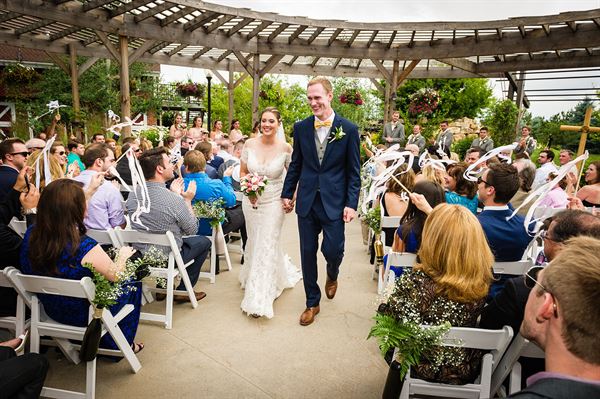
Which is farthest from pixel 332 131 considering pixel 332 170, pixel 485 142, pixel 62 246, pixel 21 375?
pixel 485 142

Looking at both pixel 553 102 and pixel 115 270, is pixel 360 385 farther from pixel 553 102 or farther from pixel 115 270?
pixel 553 102

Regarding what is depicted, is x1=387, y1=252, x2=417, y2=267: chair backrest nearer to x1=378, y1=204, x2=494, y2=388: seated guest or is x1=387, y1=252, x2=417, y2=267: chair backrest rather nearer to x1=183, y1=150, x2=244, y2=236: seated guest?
x1=378, y1=204, x2=494, y2=388: seated guest

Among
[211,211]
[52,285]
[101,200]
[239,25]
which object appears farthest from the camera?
[239,25]

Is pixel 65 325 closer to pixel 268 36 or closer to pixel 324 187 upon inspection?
pixel 324 187

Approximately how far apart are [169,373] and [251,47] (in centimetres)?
929

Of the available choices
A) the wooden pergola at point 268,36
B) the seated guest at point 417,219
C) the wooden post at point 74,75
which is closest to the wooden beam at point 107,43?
the wooden pergola at point 268,36

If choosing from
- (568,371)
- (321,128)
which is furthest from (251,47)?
(568,371)

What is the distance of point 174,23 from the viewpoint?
8.79 meters

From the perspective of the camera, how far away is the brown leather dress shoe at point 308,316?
3609 mm

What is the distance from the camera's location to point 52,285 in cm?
227

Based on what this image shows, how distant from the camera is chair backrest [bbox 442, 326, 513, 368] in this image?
74.6 inches

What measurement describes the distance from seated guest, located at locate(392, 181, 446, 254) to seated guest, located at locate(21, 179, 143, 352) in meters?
2.13

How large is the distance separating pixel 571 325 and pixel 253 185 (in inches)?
122

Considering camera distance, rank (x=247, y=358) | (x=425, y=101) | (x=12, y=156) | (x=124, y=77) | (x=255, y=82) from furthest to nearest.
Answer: (x=425, y=101), (x=255, y=82), (x=124, y=77), (x=12, y=156), (x=247, y=358)
